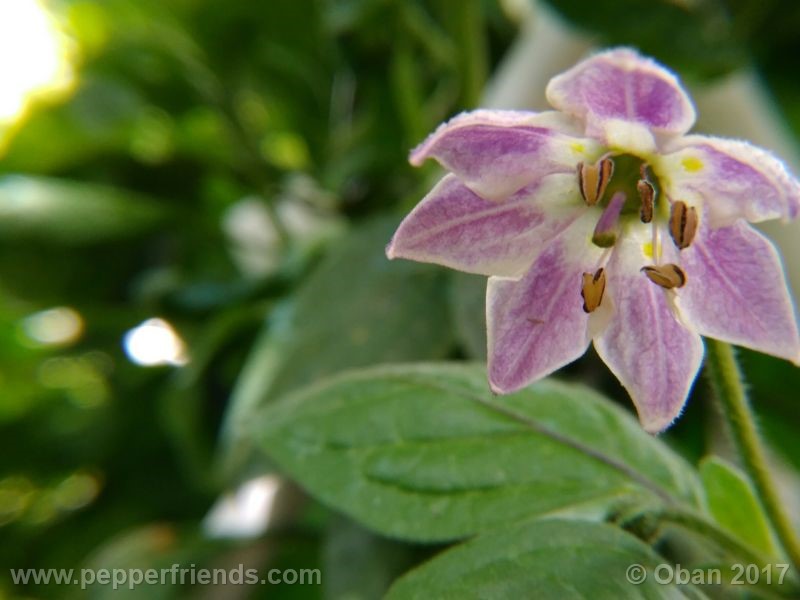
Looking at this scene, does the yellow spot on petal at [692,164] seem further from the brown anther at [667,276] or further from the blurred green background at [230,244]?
the blurred green background at [230,244]

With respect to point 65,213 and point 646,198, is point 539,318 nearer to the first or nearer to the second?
point 646,198

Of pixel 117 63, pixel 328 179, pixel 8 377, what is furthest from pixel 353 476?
pixel 8 377

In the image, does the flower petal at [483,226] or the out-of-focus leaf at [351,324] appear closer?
the flower petal at [483,226]

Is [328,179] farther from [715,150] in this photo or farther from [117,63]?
[715,150]

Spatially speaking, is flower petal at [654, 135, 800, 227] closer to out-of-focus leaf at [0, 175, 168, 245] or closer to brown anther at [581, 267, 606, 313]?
brown anther at [581, 267, 606, 313]

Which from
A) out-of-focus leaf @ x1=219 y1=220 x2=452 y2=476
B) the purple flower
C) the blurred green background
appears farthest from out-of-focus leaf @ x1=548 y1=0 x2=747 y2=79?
the purple flower

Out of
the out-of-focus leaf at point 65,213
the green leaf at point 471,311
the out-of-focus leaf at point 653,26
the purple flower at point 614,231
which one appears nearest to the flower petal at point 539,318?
the purple flower at point 614,231
